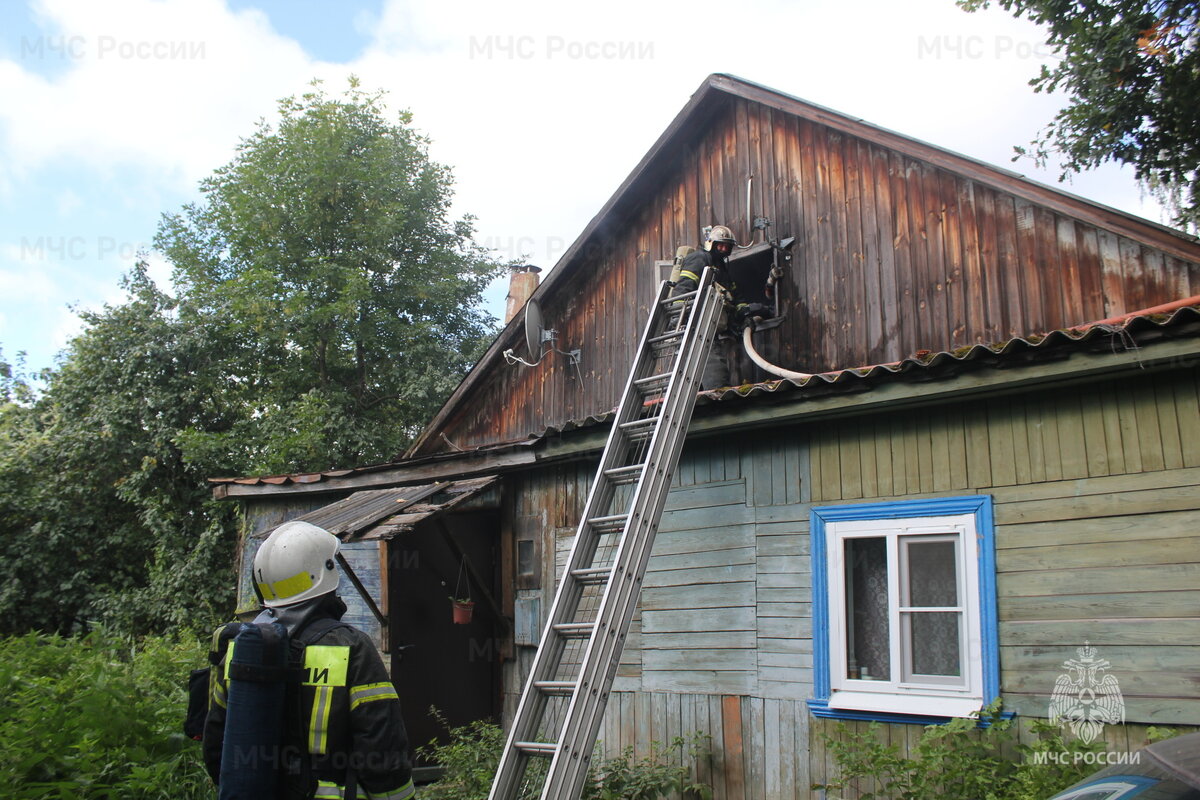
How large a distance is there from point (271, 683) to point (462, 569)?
18.1ft

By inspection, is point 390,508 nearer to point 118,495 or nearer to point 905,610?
point 905,610

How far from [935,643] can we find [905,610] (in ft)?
0.90

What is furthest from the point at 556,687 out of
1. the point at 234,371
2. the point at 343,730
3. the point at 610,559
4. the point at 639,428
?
the point at 234,371

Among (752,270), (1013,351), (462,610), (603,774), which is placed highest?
(752,270)

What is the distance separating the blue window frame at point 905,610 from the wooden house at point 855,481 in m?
0.02

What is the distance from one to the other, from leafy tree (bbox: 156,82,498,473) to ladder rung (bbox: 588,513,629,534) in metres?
15.7

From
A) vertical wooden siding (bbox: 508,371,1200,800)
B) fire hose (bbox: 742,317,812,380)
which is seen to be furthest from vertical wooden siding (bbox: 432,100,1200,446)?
vertical wooden siding (bbox: 508,371,1200,800)

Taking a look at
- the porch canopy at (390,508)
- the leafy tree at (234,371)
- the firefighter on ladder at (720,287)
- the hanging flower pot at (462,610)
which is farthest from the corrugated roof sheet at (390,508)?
the leafy tree at (234,371)

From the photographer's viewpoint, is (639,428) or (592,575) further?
(639,428)

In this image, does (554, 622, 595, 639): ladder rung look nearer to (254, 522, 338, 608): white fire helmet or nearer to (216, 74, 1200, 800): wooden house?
(216, 74, 1200, 800): wooden house

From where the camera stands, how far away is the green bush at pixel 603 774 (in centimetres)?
643

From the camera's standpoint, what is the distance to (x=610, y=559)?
794 cm

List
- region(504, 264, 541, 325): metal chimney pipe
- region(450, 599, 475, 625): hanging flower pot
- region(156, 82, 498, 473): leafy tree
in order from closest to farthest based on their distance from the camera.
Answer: region(450, 599, 475, 625): hanging flower pot < region(504, 264, 541, 325): metal chimney pipe < region(156, 82, 498, 473): leafy tree

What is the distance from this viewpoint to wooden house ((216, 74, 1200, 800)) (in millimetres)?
5215
